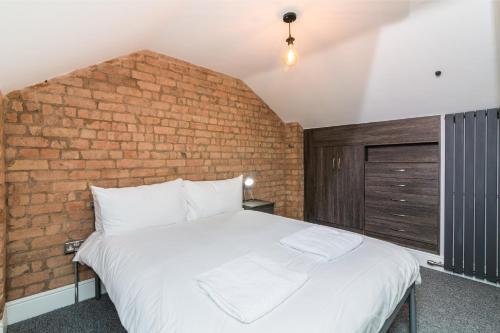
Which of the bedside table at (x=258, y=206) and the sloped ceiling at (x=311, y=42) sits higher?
the sloped ceiling at (x=311, y=42)

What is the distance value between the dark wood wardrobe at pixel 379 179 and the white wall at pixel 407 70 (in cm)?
26

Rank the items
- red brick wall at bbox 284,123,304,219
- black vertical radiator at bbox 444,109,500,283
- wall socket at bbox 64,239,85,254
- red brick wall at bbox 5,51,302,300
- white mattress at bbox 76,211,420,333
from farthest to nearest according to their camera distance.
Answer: red brick wall at bbox 284,123,304,219, black vertical radiator at bbox 444,109,500,283, wall socket at bbox 64,239,85,254, red brick wall at bbox 5,51,302,300, white mattress at bbox 76,211,420,333

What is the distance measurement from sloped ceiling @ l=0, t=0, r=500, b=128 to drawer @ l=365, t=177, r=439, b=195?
81cm

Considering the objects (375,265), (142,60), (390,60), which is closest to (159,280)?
(375,265)

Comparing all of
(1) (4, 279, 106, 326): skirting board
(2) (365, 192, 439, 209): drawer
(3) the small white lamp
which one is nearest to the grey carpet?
(1) (4, 279, 106, 326): skirting board

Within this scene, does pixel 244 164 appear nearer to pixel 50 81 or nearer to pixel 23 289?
pixel 50 81

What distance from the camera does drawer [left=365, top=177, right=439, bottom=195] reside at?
2901mm

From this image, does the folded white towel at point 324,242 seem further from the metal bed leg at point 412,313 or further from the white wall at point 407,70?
the white wall at point 407,70

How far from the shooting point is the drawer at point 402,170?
9.52 feet

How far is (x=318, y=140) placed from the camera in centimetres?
401

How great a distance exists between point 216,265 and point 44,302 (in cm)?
166

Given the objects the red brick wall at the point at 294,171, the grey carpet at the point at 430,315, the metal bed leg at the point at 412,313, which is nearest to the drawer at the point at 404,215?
the grey carpet at the point at 430,315

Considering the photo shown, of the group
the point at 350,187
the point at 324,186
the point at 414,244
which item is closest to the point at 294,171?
the point at 324,186

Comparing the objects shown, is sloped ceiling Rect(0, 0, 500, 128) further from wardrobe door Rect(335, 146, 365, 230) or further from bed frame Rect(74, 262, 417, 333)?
bed frame Rect(74, 262, 417, 333)
